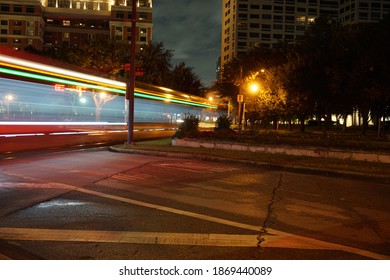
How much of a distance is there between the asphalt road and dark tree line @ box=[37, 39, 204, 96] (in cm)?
4128

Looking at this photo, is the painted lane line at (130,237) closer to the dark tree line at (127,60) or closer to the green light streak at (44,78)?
the green light streak at (44,78)

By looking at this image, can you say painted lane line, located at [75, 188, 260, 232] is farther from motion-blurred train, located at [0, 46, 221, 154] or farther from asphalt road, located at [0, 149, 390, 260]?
motion-blurred train, located at [0, 46, 221, 154]

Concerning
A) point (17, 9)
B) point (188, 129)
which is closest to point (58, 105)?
point (188, 129)

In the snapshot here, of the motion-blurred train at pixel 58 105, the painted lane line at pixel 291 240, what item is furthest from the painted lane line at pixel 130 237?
the motion-blurred train at pixel 58 105

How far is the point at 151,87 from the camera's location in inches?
1389

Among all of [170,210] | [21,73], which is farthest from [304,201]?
[21,73]

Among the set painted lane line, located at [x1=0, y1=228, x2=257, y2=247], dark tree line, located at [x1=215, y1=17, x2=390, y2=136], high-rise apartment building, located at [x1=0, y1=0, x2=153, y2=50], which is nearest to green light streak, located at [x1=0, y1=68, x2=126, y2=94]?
dark tree line, located at [x1=215, y1=17, x2=390, y2=136]

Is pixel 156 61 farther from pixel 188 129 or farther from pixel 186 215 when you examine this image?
pixel 186 215

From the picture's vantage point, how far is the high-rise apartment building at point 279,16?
6014 inches

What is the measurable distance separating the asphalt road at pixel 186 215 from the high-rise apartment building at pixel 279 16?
14107 cm

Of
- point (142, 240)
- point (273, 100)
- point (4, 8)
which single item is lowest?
point (142, 240)

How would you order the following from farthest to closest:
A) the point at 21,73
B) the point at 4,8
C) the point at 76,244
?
1. the point at 4,8
2. the point at 21,73
3. the point at 76,244

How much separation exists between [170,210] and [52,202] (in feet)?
7.97

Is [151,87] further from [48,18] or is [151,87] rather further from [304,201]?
[48,18]
